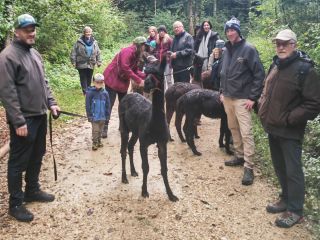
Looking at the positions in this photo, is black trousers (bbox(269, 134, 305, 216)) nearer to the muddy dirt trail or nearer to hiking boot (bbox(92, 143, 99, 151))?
the muddy dirt trail

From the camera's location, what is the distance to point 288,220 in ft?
16.1

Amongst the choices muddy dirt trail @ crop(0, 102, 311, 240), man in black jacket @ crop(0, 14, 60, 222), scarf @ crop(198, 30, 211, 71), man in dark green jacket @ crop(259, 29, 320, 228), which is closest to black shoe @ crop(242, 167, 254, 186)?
muddy dirt trail @ crop(0, 102, 311, 240)

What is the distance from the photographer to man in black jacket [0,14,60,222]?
15.0 ft

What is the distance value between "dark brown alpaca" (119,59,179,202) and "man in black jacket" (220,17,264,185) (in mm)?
1328

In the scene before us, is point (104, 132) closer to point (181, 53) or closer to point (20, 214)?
point (181, 53)

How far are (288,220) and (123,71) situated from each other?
445cm

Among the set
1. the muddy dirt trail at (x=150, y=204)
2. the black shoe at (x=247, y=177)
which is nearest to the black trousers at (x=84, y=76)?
the muddy dirt trail at (x=150, y=204)

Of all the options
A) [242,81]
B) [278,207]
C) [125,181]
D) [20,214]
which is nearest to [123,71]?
[125,181]

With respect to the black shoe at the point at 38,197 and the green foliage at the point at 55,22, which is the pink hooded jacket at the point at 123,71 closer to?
the black shoe at the point at 38,197

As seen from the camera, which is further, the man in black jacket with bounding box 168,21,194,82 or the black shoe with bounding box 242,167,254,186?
the man in black jacket with bounding box 168,21,194,82

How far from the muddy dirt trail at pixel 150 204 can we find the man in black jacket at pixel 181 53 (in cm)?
262

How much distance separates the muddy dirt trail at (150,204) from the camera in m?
4.87

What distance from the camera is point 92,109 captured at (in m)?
7.70

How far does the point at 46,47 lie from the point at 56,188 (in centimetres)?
1207
